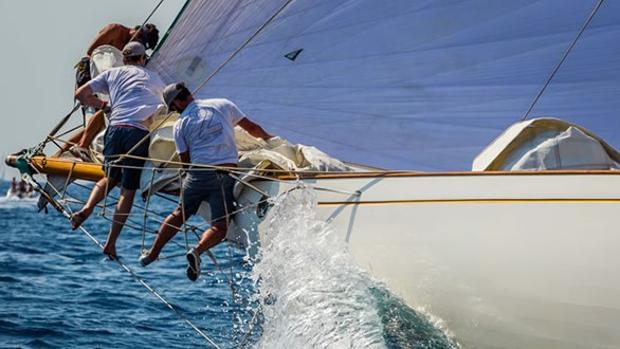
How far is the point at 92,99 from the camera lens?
674 cm

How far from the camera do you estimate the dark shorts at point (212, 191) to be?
591cm

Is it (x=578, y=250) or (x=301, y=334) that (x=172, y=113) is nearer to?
(x=301, y=334)

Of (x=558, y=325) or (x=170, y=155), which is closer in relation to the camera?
(x=558, y=325)

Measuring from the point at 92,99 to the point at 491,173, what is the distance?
2555 millimetres

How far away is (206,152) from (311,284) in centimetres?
91

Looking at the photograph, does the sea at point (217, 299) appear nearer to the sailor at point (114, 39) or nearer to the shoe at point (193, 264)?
the shoe at point (193, 264)

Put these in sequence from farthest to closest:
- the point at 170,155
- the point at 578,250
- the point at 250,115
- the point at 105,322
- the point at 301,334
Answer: the point at 105,322
the point at 250,115
the point at 170,155
the point at 301,334
the point at 578,250

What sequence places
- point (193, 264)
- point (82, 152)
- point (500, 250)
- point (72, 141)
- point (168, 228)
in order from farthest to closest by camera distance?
point (72, 141) < point (82, 152) < point (168, 228) < point (193, 264) < point (500, 250)

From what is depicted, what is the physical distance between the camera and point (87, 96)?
6688 millimetres

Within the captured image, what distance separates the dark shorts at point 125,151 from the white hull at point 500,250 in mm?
1418

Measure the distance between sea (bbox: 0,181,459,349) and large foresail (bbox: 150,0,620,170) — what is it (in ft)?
3.27

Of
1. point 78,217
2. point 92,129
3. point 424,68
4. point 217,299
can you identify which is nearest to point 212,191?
point 78,217

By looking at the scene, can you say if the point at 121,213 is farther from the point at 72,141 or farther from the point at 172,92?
the point at 72,141

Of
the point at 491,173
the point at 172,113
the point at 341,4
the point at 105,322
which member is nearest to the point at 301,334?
the point at 491,173
